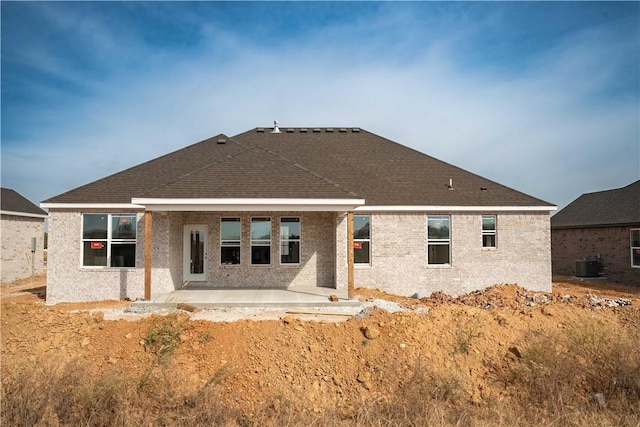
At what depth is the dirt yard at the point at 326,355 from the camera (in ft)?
24.6

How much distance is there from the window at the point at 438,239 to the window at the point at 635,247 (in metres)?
11.4

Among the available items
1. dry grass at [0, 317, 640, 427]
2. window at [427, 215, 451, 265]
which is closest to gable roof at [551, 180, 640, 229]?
window at [427, 215, 451, 265]

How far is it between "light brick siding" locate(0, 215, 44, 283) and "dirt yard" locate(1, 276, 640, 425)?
46.7ft

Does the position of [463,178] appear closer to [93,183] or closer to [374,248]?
[374,248]

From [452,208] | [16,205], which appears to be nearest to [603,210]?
[452,208]

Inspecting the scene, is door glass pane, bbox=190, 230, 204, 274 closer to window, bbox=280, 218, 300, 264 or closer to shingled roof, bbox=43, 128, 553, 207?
shingled roof, bbox=43, 128, 553, 207

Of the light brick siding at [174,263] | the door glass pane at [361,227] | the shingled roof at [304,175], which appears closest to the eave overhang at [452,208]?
the shingled roof at [304,175]

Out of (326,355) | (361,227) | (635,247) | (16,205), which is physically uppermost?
(16,205)

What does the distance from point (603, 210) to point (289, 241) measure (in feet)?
62.0

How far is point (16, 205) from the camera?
22984 millimetres

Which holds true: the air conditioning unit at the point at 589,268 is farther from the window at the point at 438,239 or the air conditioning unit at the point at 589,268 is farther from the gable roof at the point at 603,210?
the window at the point at 438,239

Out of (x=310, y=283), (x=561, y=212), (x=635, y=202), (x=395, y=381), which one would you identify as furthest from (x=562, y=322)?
(x=561, y=212)

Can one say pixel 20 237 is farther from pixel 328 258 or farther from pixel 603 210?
pixel 603 210

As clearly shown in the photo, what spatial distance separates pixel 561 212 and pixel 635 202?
19.0 feet
